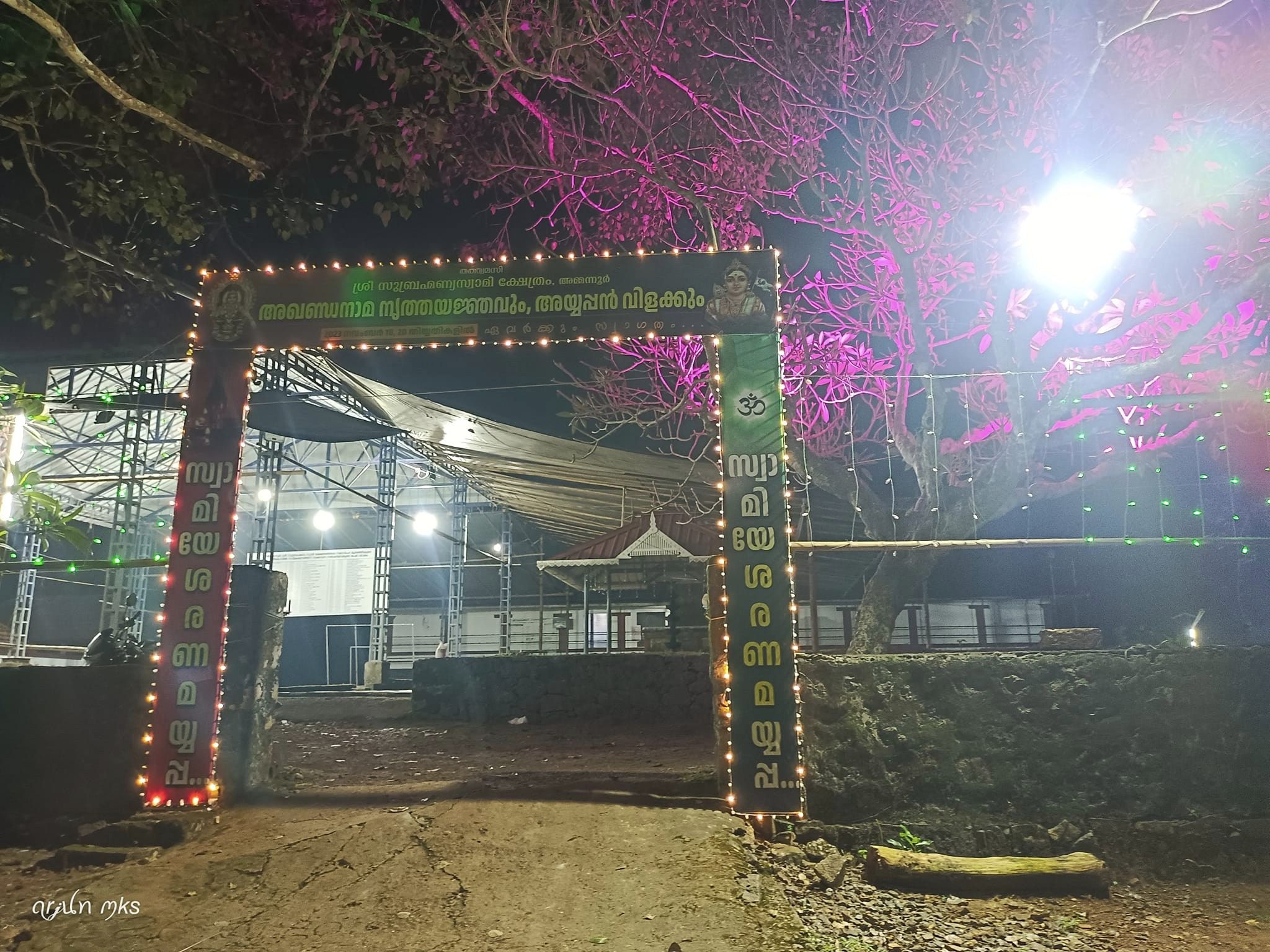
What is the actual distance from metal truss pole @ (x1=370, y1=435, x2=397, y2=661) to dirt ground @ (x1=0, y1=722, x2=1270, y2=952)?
10.1 metres

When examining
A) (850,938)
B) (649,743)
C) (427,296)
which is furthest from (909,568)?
(427,296)

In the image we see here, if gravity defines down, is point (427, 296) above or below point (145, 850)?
above

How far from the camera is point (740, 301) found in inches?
245

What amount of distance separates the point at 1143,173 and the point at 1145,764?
6258mm

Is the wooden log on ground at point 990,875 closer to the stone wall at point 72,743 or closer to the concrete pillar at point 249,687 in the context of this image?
the concrete pillar at point 249,687

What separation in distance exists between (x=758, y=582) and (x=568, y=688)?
6.60 m

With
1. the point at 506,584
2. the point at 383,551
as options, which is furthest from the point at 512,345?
the point at 506,584

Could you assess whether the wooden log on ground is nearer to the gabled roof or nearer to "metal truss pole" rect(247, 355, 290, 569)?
the gabled roof

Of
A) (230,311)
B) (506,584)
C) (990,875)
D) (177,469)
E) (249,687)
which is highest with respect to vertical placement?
(230,311)

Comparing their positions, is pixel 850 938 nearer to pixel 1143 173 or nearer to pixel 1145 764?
pixel 1145 764

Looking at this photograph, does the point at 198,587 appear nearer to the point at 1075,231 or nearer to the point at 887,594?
the point at 887,594

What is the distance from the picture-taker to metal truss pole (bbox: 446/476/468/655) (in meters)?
17.2

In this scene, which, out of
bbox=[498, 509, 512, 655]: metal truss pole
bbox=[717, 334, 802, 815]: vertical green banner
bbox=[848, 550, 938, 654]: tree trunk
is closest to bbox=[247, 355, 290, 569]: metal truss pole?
bbox=[498, 509, 512, 655]: metal truss pole

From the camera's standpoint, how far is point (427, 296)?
6.49 metres
